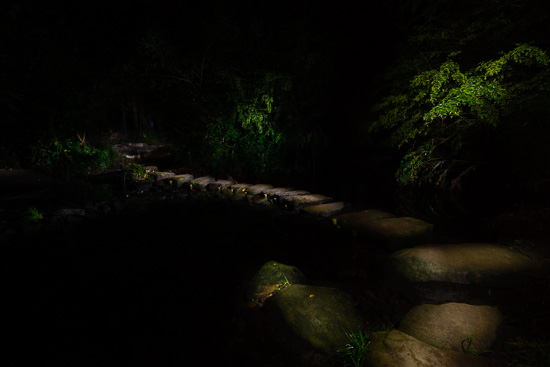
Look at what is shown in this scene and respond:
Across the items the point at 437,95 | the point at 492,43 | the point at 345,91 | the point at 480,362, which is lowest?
the point at 480,362

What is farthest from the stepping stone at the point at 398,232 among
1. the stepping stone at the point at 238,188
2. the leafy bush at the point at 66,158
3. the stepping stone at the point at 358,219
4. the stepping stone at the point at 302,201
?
the leafy bush at the point at 66,158

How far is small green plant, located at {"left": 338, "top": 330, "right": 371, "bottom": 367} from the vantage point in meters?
1.75

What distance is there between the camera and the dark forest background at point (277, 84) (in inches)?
190

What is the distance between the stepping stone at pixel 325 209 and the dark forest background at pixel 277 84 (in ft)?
4.91

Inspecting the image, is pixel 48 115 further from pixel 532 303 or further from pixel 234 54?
pixel 532 303

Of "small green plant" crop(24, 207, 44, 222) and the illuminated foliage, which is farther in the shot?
"small green plant" crop(24, 207, 44, 222)

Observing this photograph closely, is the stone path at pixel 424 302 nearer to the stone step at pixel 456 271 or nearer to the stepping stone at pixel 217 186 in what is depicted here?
the stone step at pixel 456 271

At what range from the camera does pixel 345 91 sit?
45.5ft

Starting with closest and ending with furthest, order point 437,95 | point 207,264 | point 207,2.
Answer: point 207,264
point 437,95
point 207,2

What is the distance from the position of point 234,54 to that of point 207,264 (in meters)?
7.45

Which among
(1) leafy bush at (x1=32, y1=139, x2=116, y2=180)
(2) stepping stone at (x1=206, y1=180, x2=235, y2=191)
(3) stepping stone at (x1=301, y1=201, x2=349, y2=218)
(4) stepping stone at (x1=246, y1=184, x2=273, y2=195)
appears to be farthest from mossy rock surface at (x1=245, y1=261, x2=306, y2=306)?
(1) leafy bush at (x1=32, y1=139, x2=116, y2=180)

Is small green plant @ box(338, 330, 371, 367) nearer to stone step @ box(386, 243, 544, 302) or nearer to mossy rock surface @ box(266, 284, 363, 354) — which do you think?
mossy rock surface @ box(266, 284, 363, 354)

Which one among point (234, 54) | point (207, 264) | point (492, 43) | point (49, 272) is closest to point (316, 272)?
point (207, 264)

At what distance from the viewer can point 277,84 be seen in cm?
890
